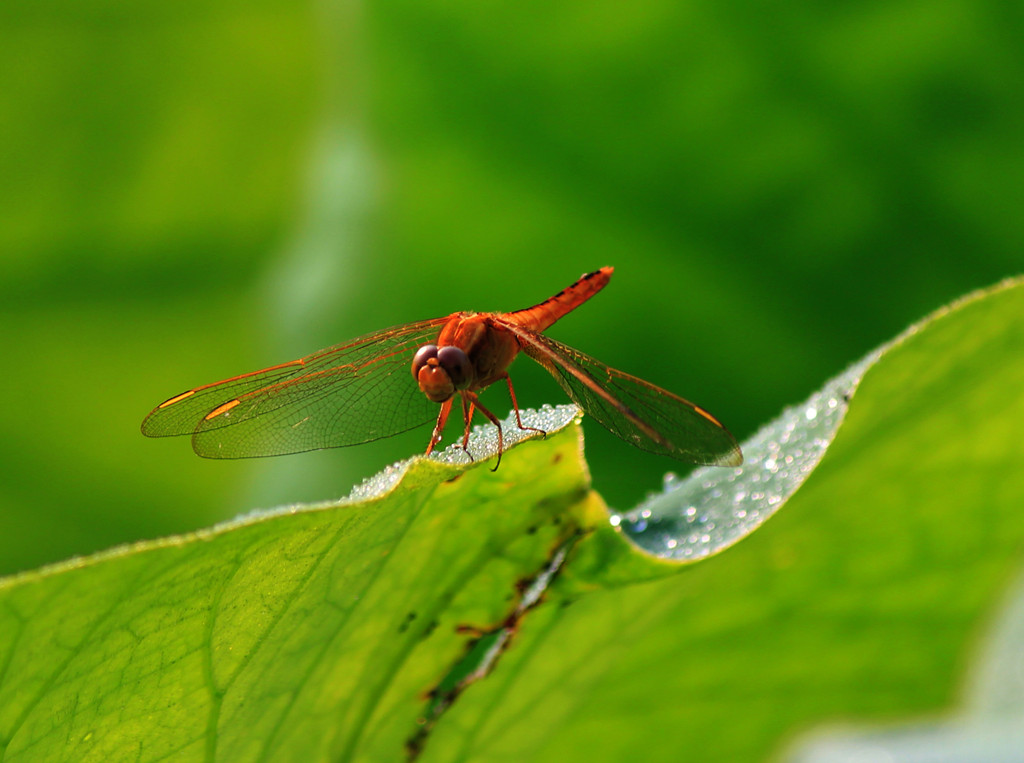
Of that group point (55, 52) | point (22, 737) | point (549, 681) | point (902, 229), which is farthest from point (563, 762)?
point (55, 52)

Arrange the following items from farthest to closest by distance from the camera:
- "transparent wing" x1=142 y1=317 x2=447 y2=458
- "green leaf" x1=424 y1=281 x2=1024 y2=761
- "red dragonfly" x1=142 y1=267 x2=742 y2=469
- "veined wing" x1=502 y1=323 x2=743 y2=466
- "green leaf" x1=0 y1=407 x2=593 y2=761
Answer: "transparent wing" x1=142 y1=317 x2=447 y2=458 → "red dragonfly" x1=142 y1=267 x2=742 y2=469 → "veined wing" x1=502 y1=323 x2=743 y2=466 → "green leaf" x1=424 y1=281 x2=1024 y2=761 → "green leaf" x1=0 y1=407 x2=593 y2=761

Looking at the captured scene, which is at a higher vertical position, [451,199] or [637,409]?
[451,199]

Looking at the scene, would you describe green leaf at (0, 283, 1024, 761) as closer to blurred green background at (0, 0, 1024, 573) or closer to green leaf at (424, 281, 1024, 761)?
green leaf at (424, 281, 1024, 761)

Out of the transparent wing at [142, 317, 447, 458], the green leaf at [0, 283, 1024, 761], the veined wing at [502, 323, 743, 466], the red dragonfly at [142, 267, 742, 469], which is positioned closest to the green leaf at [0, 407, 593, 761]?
the green leaf at [0, 283, 1024, 761]

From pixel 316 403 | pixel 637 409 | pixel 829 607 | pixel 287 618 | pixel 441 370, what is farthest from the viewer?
pixel 316 403

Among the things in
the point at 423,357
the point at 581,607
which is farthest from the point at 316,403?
the point at 581,607

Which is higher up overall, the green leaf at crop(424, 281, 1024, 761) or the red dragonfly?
the red dragonfly

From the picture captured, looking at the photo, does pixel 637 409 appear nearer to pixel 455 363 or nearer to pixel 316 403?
pixel 455 363

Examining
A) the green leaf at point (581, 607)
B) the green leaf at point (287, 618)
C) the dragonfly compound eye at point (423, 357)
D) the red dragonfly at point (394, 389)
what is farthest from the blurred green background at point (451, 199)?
the green leaf at point (287, 618)

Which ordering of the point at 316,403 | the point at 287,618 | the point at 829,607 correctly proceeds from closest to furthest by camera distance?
the point at 287,618
the point at 829,607
the point at 316,403
